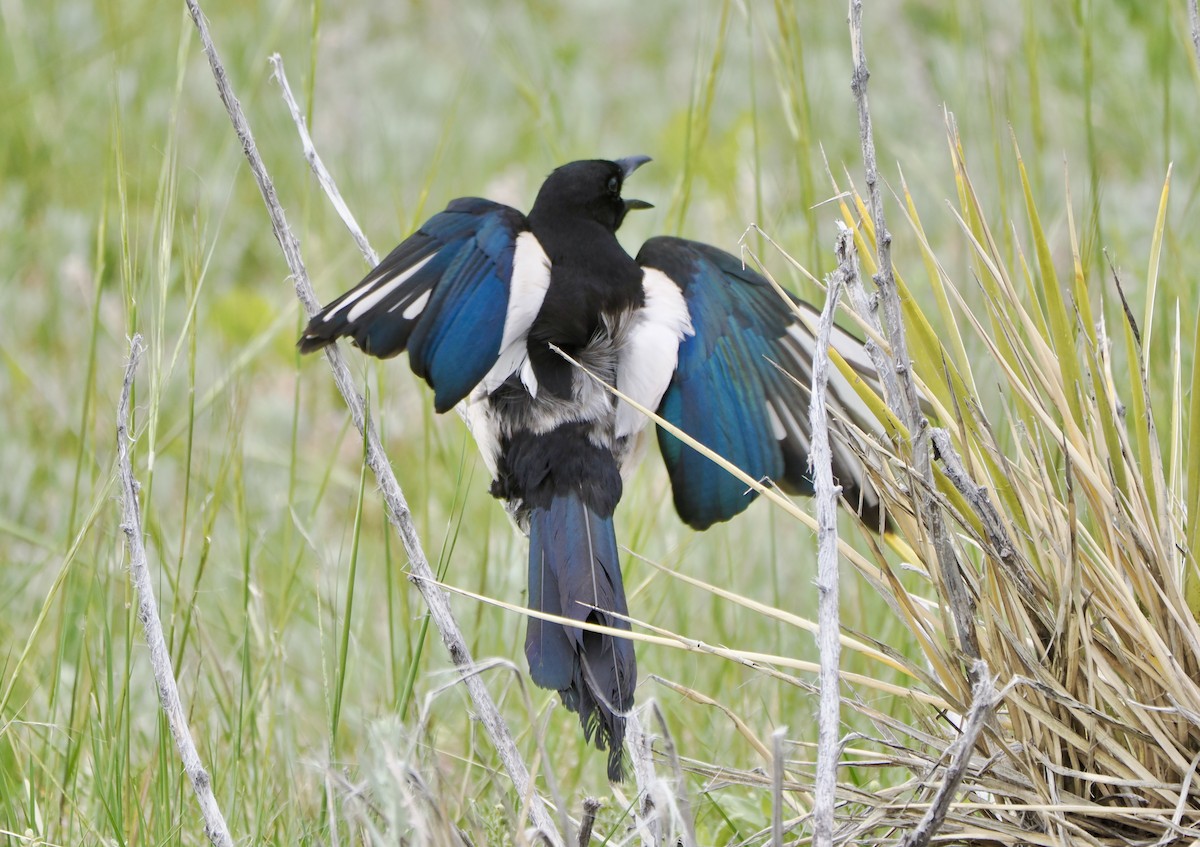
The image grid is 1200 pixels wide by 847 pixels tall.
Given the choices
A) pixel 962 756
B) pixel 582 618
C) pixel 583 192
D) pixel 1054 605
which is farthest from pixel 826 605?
pixel 583 192

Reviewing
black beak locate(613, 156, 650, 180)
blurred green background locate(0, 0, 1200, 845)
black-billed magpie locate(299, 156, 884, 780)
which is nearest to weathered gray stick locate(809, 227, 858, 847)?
blurred green background locate(0, 0, 1200, 845)

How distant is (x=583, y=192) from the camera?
2809 millimetres

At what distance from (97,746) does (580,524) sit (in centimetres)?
78

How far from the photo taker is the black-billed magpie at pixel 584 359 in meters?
2.31

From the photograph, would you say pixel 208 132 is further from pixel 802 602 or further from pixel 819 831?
pixel 819 831

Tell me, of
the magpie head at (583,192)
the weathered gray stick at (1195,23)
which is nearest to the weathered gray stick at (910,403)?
the weathered gray stick at (1195,23)

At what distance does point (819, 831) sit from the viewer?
147cm

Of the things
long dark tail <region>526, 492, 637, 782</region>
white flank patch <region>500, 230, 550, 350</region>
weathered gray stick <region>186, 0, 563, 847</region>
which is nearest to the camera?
weathered gray stick <region>186, 0, 563, 847</region>

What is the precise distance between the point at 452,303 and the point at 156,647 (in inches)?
31.2

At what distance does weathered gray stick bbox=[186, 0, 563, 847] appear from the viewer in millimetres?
1930

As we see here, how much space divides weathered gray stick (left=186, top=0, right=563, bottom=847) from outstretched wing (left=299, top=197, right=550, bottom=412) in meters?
0.07

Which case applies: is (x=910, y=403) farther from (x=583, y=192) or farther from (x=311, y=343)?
(x=583, y=192)

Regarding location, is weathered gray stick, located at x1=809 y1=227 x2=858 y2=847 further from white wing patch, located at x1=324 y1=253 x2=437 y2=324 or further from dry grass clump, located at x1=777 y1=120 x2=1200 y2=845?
white wing patch, located at x1=324 y1=253 x2=437 y2=324

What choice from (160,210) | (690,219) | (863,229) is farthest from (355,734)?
(690,219)
